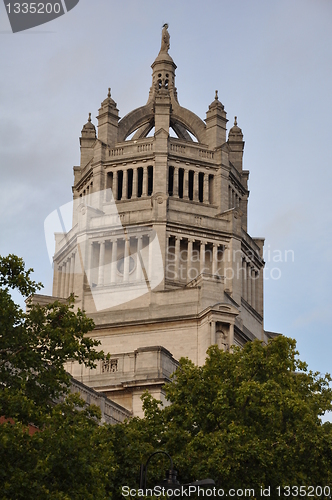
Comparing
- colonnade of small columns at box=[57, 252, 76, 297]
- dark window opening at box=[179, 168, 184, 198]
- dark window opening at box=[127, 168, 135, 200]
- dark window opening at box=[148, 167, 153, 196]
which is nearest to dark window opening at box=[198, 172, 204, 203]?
dark window opening at box=[179, 168, 184, 198]

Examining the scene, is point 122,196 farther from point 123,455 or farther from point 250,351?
point 123,455

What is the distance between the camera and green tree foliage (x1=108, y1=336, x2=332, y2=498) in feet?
114

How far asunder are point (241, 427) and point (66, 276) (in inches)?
1564

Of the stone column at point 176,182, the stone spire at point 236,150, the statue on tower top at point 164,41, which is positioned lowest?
the stone column at point 176,182

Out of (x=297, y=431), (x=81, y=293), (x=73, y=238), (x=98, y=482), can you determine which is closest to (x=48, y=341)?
(x=98, y=482)

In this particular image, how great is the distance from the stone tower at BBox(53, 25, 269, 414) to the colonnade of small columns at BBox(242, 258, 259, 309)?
8cm

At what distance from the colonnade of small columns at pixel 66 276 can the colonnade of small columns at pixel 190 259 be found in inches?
299

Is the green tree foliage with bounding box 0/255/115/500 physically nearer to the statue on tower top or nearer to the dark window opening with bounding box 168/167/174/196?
the dark window opening with bounding box 168/167/174/196

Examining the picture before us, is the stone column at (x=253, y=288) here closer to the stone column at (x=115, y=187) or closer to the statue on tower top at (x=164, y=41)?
the stone column at (x=115, y=187)

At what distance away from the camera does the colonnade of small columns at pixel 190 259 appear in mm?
68688

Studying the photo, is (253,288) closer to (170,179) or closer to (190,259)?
(190,259)

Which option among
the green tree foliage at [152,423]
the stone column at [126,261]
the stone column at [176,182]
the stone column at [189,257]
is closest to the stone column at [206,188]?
the stone column at [176,182]

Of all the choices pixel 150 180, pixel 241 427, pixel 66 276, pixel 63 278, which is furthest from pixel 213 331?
pixel 241 427

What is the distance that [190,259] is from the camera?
6919cm
